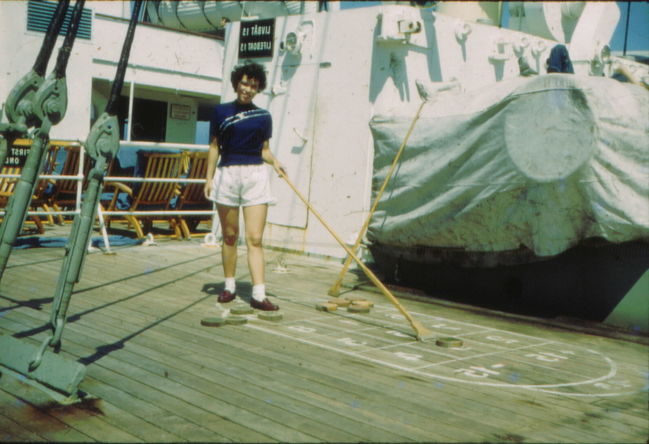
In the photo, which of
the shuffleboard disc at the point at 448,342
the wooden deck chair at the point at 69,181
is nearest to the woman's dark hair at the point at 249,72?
the shuffleboard disc at the point at 448,342

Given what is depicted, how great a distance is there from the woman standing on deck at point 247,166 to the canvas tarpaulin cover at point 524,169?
1.77 m

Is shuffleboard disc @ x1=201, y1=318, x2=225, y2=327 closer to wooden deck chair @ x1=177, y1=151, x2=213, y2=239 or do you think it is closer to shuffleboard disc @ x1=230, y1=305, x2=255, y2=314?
shuffleboard disc @ x1=230, y1=305, x2=255, y2=314

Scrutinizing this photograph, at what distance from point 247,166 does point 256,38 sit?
516 cm

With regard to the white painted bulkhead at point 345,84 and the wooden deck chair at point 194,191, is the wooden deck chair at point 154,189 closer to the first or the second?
the wooden deck chair at point 194,191

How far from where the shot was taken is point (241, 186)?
5.95m

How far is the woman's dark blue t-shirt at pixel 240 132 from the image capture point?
5.93m

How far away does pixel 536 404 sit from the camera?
12.7ft

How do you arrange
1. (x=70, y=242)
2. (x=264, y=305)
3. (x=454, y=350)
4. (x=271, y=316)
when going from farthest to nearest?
(x=264, y=305)
(x=271, y=316)
(x=454, y=350)
(x=70, y=242)

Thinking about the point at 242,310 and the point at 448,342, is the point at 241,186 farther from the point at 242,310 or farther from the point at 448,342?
the point at 448,342

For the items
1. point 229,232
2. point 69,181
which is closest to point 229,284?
point 229,232

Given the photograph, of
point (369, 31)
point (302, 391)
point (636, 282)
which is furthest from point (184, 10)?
point (302, 391)

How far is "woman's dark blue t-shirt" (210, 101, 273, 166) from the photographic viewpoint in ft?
19.4

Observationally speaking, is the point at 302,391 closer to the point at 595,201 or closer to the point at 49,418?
the point at 49,418

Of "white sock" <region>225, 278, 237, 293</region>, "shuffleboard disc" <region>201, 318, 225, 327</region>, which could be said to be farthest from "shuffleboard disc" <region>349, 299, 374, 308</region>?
"shuffleboard disc" <region>201, 318, 225, 327</region>
